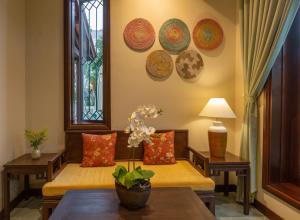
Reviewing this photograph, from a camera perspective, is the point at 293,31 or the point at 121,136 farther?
the point at 121,136

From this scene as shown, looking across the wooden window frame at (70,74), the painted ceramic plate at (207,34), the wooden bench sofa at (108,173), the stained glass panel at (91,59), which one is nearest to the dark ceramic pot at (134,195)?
the wooden bench sofa at (108,173)

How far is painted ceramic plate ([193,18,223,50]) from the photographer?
3.78m

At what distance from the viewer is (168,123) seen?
3791mm

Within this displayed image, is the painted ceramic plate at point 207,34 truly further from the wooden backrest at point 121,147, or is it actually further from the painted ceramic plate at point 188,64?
the wooden backrest at point 121,147

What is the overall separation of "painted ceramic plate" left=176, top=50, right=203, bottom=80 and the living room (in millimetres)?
13

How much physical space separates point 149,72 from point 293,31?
1675 millimetres

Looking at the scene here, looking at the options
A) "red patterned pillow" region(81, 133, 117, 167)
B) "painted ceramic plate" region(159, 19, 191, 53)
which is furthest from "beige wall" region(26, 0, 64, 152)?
"painted ceramic plate" region(159, 19, 191, 53)

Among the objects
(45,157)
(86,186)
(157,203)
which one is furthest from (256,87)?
(45,157)

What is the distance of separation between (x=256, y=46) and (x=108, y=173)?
2062 millimetres

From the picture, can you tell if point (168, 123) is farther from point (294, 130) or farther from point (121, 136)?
point (294, 130)

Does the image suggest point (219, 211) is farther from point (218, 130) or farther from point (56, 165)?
point (56, 165)

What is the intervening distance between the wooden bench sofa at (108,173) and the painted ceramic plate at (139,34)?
43.9 inches

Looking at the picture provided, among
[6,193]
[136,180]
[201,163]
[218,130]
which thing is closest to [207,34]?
[218,130]

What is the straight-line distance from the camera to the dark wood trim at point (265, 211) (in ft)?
9.60
